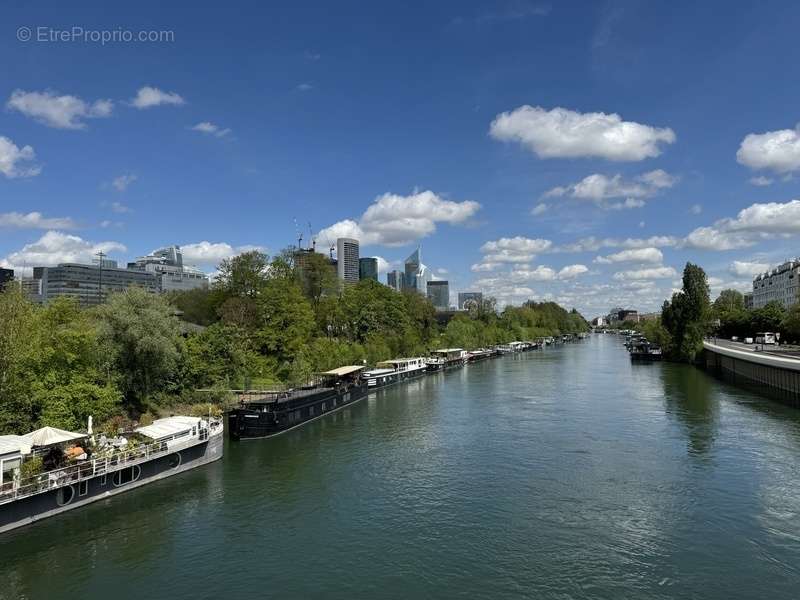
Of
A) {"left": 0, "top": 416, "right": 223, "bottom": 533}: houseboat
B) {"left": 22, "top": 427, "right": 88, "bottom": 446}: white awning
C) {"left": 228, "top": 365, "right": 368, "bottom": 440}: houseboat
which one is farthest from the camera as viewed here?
{"left": 228, "top": 365, "right": 368, "bottom": 440}: houseboat

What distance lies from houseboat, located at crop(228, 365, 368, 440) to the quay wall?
189ft

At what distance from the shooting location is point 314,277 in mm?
117375

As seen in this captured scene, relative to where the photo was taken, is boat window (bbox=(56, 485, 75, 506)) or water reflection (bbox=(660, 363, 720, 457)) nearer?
boat window (bbox=(56, 485, 75, 506))

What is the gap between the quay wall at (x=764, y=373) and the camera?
7544cm

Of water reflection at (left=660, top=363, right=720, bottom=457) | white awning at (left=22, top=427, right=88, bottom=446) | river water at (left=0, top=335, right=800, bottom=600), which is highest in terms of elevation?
white awning at (left=22, top=427, right=88, bottom=446)

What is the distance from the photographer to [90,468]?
3497 centimetres

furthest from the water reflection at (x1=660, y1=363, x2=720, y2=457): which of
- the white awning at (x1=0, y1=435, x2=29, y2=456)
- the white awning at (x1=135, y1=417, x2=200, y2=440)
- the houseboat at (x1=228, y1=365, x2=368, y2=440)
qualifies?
the white awning at (x1=0, y1=435, x2=29, y2=456)

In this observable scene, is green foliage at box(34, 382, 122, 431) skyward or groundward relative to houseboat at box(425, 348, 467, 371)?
skyward

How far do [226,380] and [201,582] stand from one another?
156 feet

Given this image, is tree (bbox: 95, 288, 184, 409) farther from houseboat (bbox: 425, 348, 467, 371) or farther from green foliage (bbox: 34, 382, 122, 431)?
houseboat (bbox: 425, 348, 467, 371)

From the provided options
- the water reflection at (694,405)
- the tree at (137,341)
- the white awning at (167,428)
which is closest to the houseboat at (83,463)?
the white awning at (167,428)

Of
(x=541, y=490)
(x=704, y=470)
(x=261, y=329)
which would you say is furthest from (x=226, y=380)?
(x=704, y=470)

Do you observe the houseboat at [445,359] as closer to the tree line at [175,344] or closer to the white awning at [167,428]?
the tree line at [175,344]

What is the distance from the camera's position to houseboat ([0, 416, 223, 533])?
1238 inches
